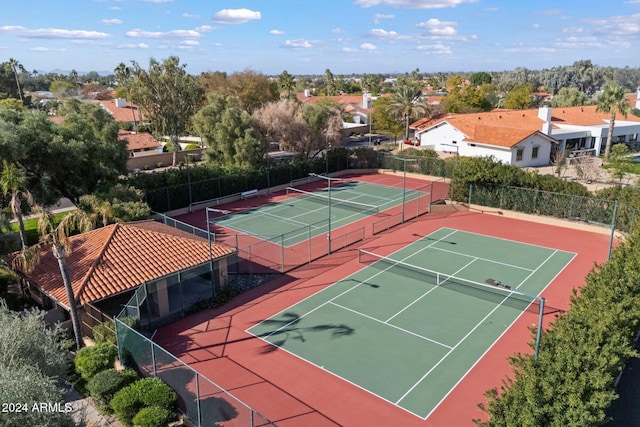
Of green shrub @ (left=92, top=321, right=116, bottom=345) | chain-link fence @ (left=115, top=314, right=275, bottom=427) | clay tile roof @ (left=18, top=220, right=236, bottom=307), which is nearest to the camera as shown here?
chain-link fence @ (left=115, top=314, right=275, bottom=427)

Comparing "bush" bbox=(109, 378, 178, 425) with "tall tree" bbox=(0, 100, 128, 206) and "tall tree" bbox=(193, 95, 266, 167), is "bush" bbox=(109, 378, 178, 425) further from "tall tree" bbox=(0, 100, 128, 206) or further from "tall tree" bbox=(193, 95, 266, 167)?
"tall tree" bbox=(193, 95, 266, 167)

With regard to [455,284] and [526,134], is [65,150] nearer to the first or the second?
[455,284]

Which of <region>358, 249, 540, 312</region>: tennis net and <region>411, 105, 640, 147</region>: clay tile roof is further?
<region>411, 105, 640, 147</region>: clay tile roof

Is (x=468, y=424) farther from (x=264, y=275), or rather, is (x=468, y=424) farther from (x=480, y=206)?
(x=480, y=206)

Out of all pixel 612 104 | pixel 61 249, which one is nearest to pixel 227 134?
pixel 61 249

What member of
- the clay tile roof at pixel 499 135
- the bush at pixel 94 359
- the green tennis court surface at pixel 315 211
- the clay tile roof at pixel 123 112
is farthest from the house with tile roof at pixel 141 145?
the bush at pixel 94 359

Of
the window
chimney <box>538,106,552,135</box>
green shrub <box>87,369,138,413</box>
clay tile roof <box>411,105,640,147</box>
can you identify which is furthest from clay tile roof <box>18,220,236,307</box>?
chimney <box>538,106,552,135</box>

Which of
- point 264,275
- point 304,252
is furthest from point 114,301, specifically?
point 304,252

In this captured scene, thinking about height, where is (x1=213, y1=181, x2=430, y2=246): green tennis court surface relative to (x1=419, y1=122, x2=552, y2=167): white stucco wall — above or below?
below
